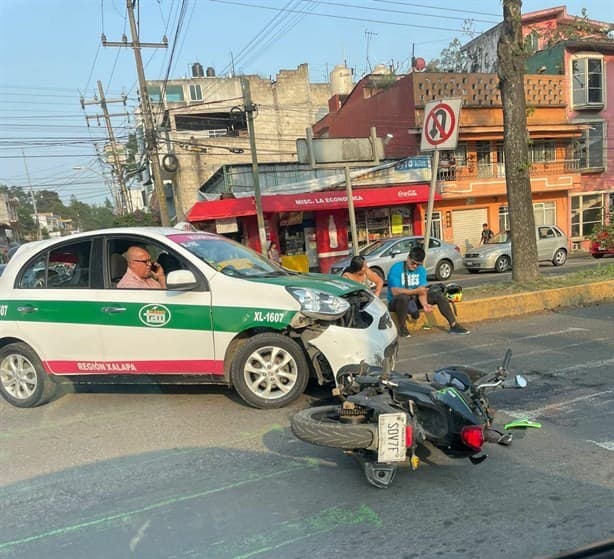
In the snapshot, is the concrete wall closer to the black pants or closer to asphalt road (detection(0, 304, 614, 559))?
the black pants

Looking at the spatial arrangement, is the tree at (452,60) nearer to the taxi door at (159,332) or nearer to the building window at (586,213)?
the building window at (586,213)

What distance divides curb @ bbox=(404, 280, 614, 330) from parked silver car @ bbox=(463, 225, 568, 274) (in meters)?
8.05

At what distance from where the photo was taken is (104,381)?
465 cm

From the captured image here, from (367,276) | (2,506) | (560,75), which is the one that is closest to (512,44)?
(367,276)

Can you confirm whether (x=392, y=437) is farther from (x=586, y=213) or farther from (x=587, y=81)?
(x=587, y=81)

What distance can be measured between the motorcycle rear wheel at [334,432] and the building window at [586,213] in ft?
90.8

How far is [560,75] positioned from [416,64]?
9109 millimetres

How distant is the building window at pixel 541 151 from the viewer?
2438 cm

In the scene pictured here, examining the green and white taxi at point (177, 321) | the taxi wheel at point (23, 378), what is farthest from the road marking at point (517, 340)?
the taxi wheel at point (23, 378)

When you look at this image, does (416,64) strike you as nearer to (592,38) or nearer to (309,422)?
(592,38)

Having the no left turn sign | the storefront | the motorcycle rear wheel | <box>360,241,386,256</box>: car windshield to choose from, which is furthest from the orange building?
the motorcycle rear wheel

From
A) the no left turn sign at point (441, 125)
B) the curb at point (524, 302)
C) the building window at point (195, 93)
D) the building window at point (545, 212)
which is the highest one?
the building window at point (195, 93)

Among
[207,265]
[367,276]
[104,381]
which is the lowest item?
[104,381]

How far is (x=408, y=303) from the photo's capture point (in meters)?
6.97
